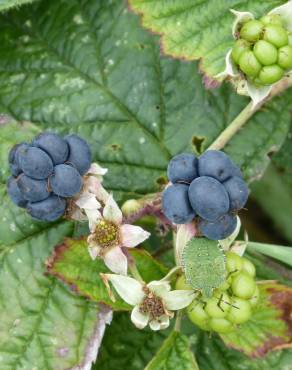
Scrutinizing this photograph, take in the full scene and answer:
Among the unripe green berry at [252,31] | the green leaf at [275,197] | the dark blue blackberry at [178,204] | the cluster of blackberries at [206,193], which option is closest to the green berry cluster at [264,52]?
the unripe green berry at [252,31]

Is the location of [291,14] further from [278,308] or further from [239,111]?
[278,308]

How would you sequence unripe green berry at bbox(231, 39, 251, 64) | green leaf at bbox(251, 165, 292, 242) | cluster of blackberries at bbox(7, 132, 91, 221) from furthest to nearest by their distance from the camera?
green leaf at bbox(251, 165, 292, 242), unripe green berry at bbox(231, 39, 251, 64), cluster of blackberries at bbox(7, 132, 91, 221)

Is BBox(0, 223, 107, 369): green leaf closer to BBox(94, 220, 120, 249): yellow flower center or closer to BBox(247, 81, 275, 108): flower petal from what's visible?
BBox(94, 220, 120, 249): yellow flower center

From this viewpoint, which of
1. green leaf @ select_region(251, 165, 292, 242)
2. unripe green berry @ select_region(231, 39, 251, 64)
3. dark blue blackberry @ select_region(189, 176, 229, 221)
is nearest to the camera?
dark blue blackberry @ select_region(189, 176, 229, 221)

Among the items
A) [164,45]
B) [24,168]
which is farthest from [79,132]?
[24,168]

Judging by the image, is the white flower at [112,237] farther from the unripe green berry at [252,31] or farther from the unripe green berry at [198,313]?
the unripe green berry at [252,31]

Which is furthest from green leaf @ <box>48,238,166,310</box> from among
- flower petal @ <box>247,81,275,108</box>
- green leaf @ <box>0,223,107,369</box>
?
flower petal @ <box>247,81,275,108</box>

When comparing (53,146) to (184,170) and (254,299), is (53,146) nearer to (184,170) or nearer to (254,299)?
(184,170)
